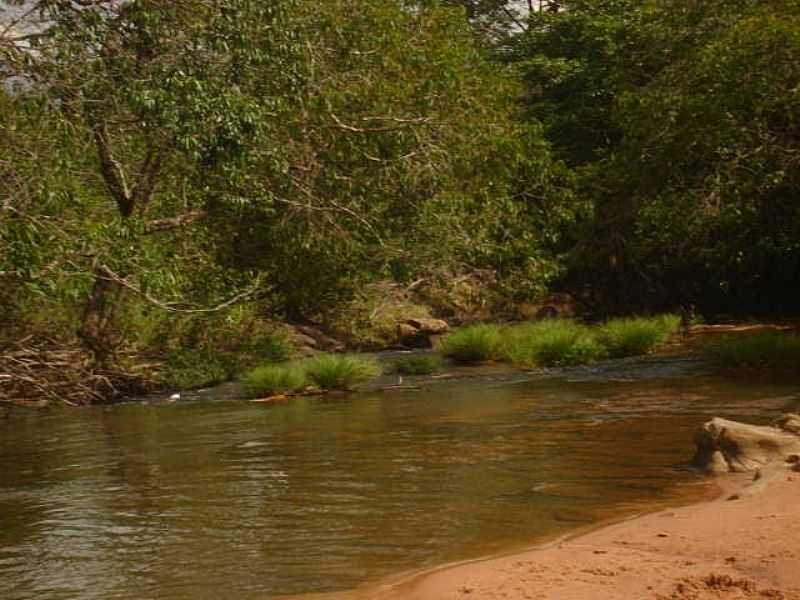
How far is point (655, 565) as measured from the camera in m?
5.66

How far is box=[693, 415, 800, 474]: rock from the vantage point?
8.34m

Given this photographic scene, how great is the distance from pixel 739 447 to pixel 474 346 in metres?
12.0

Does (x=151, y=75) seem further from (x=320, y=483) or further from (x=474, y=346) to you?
(x=474, y=346)

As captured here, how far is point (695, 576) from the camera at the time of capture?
537 centimetres

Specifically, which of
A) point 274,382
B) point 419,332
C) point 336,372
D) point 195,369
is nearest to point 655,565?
point 274,382

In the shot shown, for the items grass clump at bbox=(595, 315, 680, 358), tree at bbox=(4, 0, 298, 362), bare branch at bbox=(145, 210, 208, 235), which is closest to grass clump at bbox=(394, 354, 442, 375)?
grass clump at bbox=(595, 315, 680, 358)

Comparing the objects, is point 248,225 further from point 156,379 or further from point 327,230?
point 156,379

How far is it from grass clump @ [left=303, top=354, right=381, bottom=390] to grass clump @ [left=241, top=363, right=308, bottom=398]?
33 cm

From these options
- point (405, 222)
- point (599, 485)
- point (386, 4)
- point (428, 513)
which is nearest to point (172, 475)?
point (428, 513)

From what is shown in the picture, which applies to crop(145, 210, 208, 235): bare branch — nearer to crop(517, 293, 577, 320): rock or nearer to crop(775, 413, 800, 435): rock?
crop(775, 413, 800, 435): rock

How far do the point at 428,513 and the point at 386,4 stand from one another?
594 inches

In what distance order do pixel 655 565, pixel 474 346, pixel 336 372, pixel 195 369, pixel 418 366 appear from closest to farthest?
pixel 655 565
pixel 336 372
pixel 195 369
pixel 418 366
pixel 474 346

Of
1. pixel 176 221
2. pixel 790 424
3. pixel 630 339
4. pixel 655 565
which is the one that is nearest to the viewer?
pixel 655 565

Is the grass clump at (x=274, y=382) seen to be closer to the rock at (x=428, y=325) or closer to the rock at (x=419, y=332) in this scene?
the rock at (x=419, y=332)
